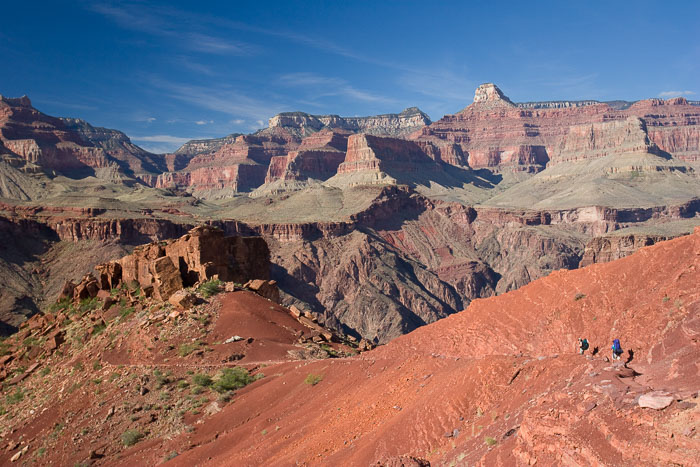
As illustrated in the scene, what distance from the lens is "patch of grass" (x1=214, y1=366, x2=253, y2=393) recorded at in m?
20.7

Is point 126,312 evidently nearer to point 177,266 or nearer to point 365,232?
point 177,266

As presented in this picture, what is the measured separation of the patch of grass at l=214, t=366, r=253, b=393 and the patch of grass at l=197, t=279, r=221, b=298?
711 centimetres

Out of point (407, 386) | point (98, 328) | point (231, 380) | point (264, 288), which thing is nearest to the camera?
point (407, 386)

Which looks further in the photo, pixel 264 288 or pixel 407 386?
pixel 264 288

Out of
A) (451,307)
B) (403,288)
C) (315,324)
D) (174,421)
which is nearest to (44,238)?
(403,288)

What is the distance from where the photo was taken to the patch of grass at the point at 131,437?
60.7 ft

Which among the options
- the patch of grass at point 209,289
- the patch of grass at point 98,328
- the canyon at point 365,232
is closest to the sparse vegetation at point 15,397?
the patch of grass at point 98,328

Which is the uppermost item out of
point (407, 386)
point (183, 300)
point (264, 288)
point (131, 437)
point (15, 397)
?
point (183, 300)

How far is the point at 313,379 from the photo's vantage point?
61.4 ft

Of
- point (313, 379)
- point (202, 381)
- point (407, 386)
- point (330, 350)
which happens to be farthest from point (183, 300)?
point (407, 386)

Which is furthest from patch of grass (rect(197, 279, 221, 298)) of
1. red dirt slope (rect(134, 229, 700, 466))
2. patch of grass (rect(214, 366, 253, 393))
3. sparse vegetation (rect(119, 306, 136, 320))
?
red dirt slope (rect(134, 229, 700, 466))

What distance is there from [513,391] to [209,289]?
67.3ft

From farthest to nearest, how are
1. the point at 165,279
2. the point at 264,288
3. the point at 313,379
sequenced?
the point at 264,288
the point at 165,279
the point at 313,379

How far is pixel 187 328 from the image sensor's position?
84.6 ft
